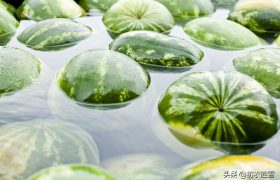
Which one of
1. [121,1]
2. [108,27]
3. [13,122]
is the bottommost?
[13,122]

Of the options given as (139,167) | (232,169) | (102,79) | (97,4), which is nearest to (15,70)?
(102,79)

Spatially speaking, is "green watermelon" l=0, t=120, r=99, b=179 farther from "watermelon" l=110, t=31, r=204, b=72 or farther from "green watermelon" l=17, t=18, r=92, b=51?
"green watermelon" l=17, t=18, r=92, b=51

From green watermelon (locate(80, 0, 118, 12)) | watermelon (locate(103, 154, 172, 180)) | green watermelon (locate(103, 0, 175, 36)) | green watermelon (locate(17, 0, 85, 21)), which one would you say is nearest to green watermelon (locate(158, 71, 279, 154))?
watermelon (locate(103, 154, 172, 180))

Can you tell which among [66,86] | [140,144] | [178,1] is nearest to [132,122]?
[140,144]

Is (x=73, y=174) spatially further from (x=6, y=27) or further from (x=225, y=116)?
(x=6, y=27)

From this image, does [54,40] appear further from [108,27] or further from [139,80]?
[139,80]

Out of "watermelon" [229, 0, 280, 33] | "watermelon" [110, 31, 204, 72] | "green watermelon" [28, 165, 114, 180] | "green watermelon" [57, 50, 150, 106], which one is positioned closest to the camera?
"green watermelon" [28, 165, 114, 180]
